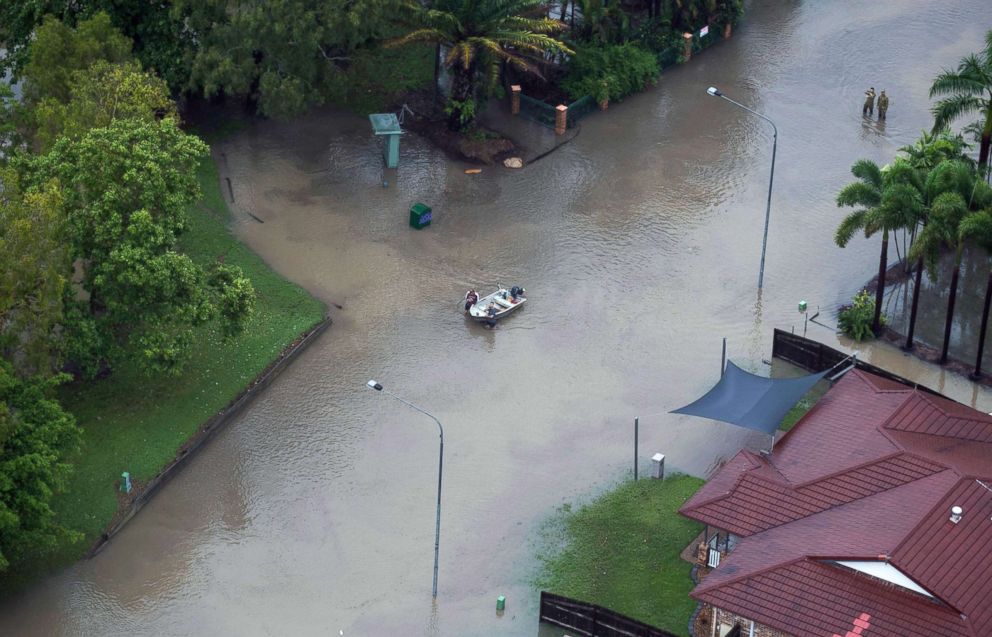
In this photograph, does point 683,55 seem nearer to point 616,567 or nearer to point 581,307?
point 581,307

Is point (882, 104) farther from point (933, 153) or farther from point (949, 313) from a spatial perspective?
point (949, 313)

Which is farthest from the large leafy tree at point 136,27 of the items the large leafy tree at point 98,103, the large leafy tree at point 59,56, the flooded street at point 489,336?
the large leafy tree at point 98,103

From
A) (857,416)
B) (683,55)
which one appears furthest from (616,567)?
(683,55)

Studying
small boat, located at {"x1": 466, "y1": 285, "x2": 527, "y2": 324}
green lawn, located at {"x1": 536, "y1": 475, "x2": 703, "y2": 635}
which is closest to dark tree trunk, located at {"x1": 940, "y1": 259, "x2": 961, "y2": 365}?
green lawn, located at {"x1": 536, "y1": 475, "x2": 703, "y2": 635}

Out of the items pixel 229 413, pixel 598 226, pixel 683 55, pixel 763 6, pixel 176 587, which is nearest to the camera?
pixel 176 587

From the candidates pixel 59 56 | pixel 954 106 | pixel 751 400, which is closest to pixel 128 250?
pixel 59 56

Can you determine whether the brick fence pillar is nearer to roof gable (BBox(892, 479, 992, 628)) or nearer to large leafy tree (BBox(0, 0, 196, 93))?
large leafy tree (BBox(0, 0, 196, 93))

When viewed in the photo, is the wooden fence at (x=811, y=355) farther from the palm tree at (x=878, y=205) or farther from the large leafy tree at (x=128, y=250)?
the large leafy tree at (x=128, y=250)
